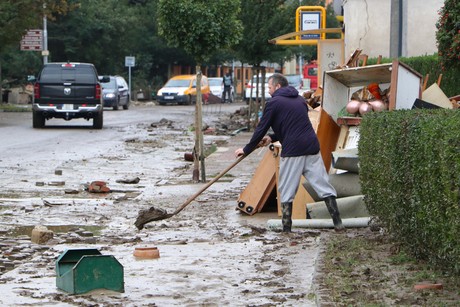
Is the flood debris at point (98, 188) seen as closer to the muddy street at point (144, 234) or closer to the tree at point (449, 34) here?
the muddy street at point (144, 234)

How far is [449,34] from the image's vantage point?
683 inches

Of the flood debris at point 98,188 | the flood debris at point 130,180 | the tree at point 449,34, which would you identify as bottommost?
the flood debris at point 130,180

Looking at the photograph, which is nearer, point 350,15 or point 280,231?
point 280,231

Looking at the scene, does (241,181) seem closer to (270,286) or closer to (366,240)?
(366,240)

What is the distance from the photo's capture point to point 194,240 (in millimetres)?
11367

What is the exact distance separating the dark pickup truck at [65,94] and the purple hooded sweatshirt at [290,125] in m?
21.7

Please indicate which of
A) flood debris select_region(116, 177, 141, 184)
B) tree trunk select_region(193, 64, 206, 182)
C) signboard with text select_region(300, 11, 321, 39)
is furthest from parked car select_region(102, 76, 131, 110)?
tree trunk select_region(193, 64, 206, 182)

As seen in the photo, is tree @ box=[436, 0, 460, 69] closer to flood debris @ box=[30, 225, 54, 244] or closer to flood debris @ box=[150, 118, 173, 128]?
flood debris @ box=[30, 225, 54, 244]

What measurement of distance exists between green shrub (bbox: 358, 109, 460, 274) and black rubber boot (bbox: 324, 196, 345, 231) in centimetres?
73

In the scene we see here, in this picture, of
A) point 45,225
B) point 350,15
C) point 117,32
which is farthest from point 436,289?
point 117,32

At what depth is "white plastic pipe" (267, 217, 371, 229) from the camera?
1169 cm

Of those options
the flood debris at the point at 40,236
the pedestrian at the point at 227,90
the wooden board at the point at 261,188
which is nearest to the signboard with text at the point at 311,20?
the wooden board at the point at 261,188

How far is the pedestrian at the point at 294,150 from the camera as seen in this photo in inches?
449

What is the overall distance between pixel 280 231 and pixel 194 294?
3.55 metres
